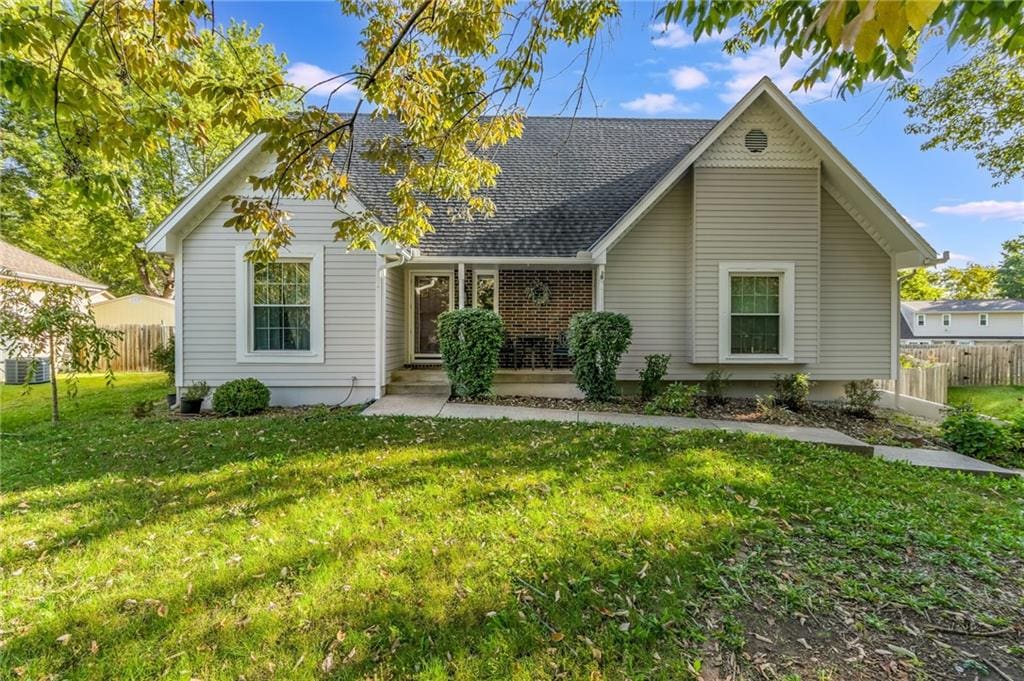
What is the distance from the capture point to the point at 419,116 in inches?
219

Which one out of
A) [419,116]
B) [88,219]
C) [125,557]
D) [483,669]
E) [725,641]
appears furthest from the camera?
[88,219]

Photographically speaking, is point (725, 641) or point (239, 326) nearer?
point (725, 641)

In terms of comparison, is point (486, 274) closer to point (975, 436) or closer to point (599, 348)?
point (599, 348)

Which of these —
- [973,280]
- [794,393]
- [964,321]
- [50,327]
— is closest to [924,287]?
[973,280]

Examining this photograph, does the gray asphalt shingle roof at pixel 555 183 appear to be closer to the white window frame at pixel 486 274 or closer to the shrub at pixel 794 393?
the white window frame at pixel 486 274

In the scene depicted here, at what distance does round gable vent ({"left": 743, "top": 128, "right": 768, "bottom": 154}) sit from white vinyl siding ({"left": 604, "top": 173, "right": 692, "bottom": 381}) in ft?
3.97

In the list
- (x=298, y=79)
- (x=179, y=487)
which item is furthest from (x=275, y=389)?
(x=298, y=79)

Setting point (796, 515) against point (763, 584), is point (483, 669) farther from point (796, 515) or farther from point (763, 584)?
point (796, 515)

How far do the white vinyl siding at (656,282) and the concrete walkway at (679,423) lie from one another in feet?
6.99

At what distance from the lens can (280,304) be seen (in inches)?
347

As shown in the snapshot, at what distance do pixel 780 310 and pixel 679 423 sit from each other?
377cm

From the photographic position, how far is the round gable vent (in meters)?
8.72

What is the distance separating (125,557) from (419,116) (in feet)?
16.5

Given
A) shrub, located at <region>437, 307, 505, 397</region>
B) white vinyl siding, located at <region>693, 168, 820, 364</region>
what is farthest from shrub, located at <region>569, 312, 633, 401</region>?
Result: white vinyl siding, located at <region>693, 168, 820, 364</region>
